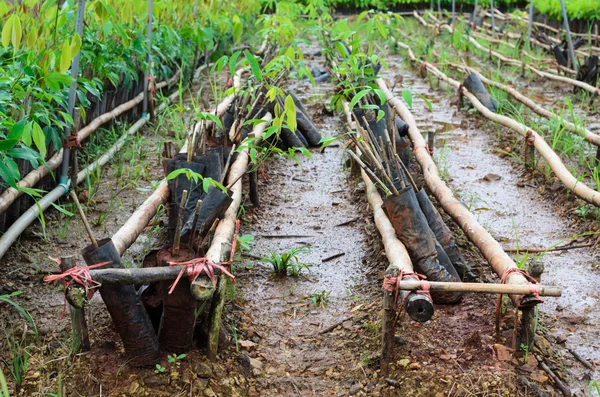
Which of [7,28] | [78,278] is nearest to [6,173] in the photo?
[78,278]

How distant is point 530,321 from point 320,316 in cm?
106

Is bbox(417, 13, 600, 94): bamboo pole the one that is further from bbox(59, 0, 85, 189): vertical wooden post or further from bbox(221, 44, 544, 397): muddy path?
bbox(59, 0, 85, 189): vertical wooden post

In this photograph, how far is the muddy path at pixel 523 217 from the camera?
3.24 meters

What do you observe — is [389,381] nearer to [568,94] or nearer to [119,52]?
[119,52]

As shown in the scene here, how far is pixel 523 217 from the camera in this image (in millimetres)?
4645

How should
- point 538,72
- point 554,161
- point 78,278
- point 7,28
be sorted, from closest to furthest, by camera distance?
1. point 78,278
2. point 7,28
3. point 554,161
4. point 538,72

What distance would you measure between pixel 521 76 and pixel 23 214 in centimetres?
708

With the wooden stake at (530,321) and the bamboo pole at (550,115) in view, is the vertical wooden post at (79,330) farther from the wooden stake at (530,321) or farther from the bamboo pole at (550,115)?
the bamboo pole at (550,115)

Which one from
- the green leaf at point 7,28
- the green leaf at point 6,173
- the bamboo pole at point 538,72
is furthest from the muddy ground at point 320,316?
the bamboo pole at point 538,72

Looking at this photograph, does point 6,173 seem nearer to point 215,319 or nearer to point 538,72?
point 215,319

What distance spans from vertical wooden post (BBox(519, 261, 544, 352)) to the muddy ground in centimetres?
10

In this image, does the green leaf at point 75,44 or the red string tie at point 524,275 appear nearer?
the red string tie at point 524,275

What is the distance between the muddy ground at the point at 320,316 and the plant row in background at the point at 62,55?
0.71 m

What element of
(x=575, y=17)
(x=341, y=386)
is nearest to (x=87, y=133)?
(x=341, y=386)
